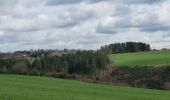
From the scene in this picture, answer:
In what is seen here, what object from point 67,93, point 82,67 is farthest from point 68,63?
point 67,93

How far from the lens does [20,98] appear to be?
1069 inches

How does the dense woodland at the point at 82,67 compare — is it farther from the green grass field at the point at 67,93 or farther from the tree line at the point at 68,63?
the green grass field at the point at 67,93

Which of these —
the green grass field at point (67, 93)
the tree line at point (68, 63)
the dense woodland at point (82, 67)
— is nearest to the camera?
the green grass field at point (67, 93)

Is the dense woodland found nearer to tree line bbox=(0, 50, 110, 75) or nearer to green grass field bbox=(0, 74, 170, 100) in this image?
tree line bbox=(0, 50, 110, 75)

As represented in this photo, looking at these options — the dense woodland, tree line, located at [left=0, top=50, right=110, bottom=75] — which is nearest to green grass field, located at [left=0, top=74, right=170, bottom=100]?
the dense woodland

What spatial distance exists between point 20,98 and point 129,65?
79273 millimetres

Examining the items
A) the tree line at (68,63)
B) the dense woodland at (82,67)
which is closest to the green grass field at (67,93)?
the dense woodland at (82,67)

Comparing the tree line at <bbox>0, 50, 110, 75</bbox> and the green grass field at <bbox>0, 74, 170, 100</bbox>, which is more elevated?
the tree line at <bbox>0, 50, 110, 75</bbox>

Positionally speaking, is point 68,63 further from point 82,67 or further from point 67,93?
point 67,93

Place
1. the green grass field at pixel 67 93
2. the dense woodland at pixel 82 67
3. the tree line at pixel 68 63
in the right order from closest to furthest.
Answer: the green grass field at pixel 67 93 → the dense woodland at pixel 82 67 → the tree line at pixel 68 63

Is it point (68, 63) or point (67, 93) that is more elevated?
point (68, 63)

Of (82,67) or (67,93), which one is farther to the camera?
(82,67)

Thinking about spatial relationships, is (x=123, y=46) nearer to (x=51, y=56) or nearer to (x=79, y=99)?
(x=51, y=56)

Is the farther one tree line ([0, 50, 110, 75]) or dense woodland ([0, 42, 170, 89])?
tree line ([0, 50, 110, 75])
